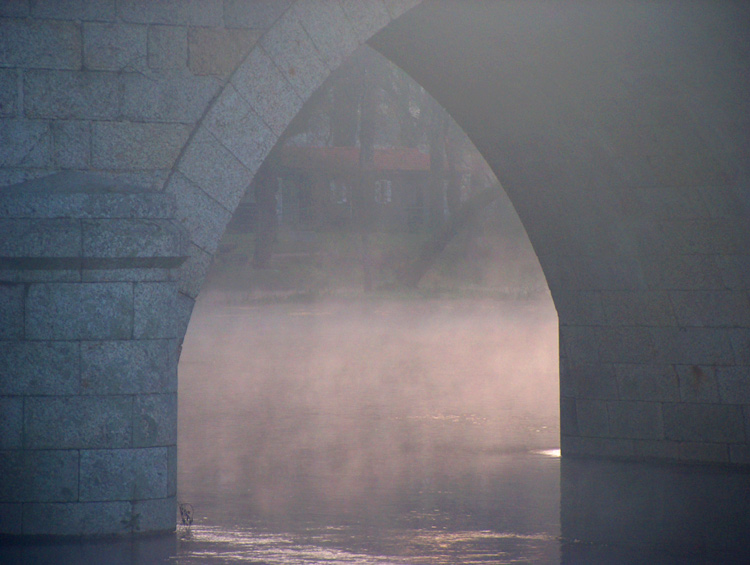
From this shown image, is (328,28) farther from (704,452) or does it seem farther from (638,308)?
(704,452)

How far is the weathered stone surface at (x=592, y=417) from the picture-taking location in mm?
11867

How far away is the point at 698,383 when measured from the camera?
11305 mm

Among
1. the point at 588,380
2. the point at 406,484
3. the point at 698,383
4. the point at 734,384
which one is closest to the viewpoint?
the point at 406,484

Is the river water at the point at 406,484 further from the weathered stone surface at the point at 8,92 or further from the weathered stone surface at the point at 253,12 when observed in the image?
the weathered stone surface at the point at 253,12

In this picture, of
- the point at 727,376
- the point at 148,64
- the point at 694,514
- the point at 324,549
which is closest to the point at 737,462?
the point at 727,376

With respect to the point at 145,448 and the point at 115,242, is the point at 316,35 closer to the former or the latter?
the point at 115,242

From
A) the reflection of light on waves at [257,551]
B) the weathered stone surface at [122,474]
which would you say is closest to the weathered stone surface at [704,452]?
the reflection of light on waves at [257,551]

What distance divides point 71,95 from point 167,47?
65 centimetres

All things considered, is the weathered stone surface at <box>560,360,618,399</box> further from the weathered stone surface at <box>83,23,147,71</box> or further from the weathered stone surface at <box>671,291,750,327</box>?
the weathered stone surface at <box>83,23,147,71</box>

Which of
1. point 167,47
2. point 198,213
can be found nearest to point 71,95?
point 167,47

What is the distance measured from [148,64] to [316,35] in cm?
108

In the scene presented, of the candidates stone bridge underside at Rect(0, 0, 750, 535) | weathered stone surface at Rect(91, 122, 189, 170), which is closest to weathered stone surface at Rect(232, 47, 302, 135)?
stone bridge underside at Rect(0, 0, 750, 535)

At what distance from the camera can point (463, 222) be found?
40.2 metres

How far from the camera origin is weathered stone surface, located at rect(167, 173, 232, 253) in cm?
723
